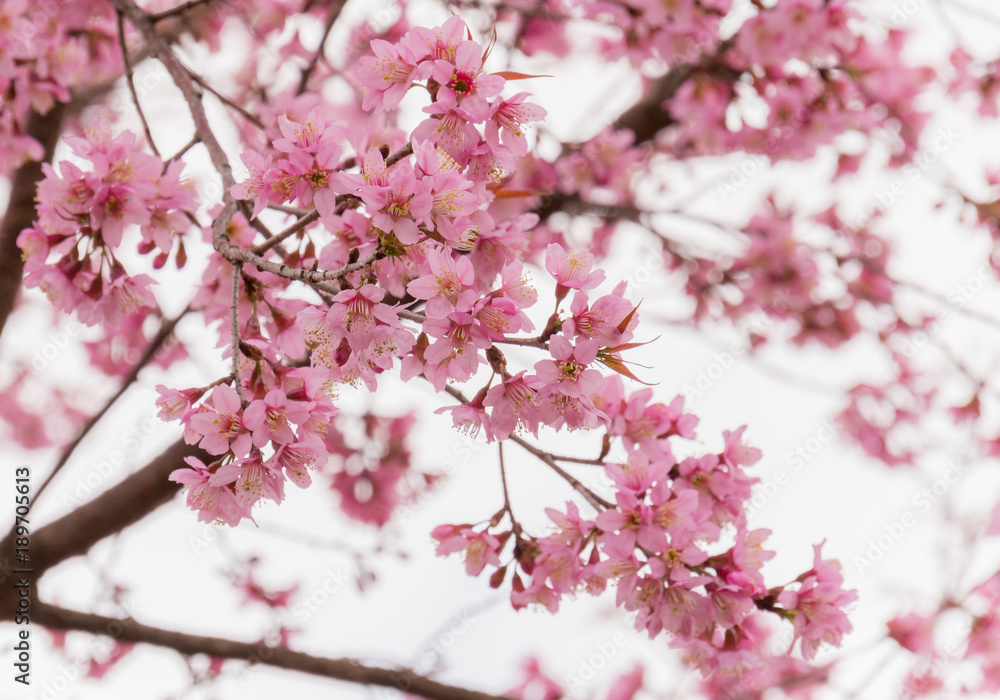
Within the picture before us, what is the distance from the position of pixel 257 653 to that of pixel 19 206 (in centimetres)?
195

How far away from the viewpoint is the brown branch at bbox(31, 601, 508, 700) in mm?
2090

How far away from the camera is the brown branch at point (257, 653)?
2.09 metres

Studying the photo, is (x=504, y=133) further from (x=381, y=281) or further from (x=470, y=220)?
(x=381, y=281)

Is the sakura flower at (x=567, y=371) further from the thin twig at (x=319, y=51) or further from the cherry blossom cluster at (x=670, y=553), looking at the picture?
the thin twig at (x=319, y=51)

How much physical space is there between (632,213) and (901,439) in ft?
8.47

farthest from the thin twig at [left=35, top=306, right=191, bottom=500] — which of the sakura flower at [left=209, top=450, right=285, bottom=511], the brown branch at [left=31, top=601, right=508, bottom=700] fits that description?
the sakura flower at [left=209, top=450, right=285, bottom=511]

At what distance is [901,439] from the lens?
14.0ft

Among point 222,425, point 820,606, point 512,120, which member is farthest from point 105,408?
point 820,606

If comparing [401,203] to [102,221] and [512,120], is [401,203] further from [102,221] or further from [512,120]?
[102,221]

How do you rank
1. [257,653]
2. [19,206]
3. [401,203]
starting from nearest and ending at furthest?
[401,203] → [257,653] → [19,206]

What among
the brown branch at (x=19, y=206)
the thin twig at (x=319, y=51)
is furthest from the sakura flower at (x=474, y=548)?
the brown branch at (x=19, y=206)

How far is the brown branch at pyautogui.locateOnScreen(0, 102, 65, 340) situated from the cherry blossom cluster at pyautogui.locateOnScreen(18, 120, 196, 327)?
Result: 123 cm

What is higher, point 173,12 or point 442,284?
point 173,12

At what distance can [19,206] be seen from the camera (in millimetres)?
2566
